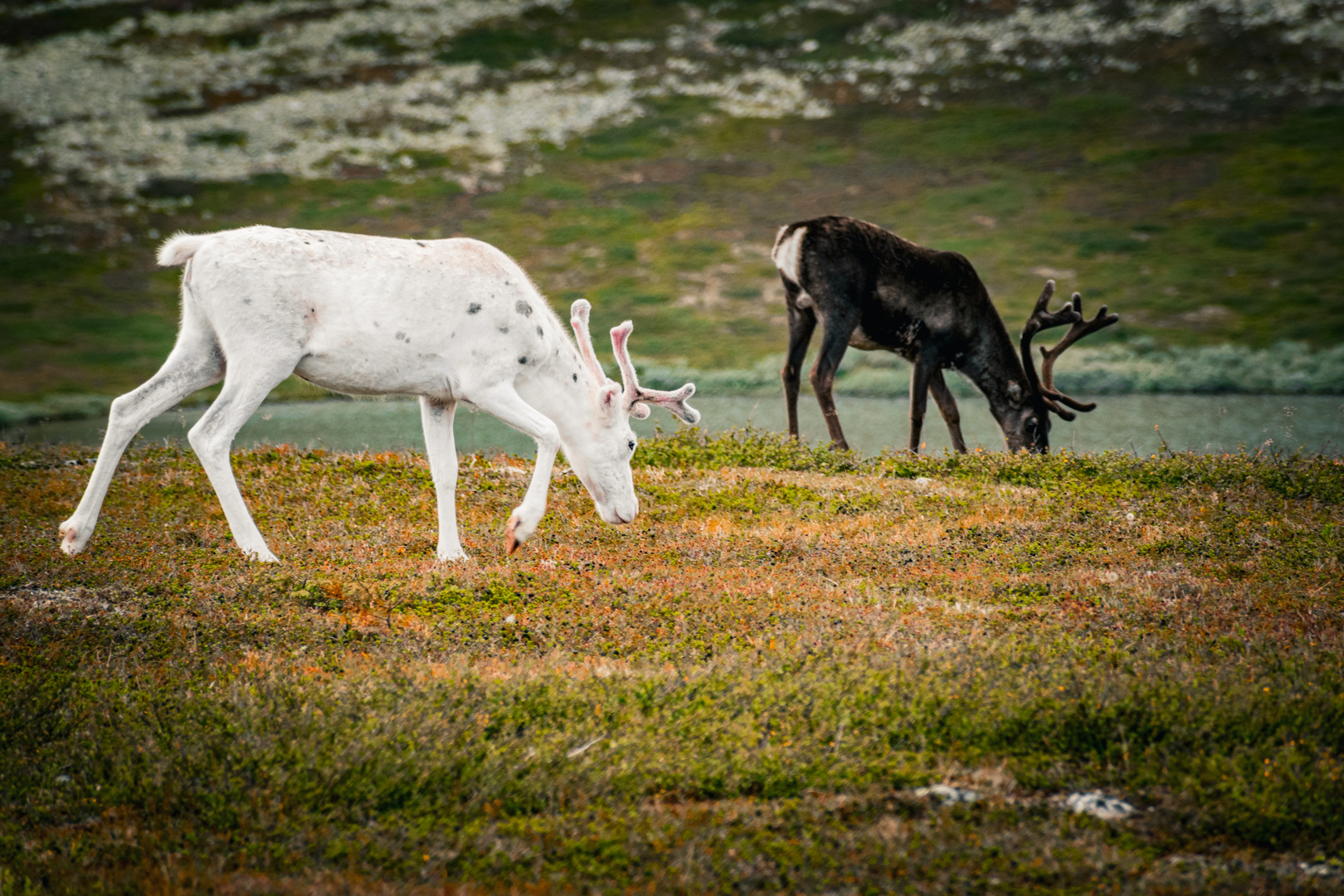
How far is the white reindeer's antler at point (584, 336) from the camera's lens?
32.0 ft

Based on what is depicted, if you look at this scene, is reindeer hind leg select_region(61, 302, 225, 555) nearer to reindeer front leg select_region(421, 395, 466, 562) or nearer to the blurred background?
reindeer front leg select_region(421, 395, 466, 562)

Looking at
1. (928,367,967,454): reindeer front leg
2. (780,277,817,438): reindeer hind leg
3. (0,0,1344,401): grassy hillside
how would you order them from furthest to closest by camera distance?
(0,0,1344,401): grassy hillside < (928,367,967,454): reindeer front leg < (780,277,817,438): reindeer hind leg

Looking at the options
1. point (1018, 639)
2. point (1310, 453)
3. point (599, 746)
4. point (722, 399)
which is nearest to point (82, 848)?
point (599, 746)

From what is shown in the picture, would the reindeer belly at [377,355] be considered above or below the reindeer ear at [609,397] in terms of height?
above

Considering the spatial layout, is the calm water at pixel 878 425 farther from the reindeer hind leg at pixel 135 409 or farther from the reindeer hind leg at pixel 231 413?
the reindeer hind leg at pixel 231 413

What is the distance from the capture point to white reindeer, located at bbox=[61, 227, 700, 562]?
8852 mm

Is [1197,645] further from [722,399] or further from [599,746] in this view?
[722,399]

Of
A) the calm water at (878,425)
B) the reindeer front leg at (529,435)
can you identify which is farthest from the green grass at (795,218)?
the reindeer front leg at (529,435)

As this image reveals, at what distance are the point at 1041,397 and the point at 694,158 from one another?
34.7 metres

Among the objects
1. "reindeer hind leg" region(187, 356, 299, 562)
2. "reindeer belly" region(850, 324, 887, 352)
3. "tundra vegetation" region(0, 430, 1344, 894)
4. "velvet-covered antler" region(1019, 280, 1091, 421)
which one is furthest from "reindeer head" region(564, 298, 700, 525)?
"velvet-covered antler" region(1019, 280, 1091, 421)

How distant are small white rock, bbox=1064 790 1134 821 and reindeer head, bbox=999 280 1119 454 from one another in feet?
35.4

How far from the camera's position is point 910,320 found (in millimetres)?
15133

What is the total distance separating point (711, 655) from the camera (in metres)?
7.18

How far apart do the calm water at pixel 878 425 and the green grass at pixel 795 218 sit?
7.95 meters
